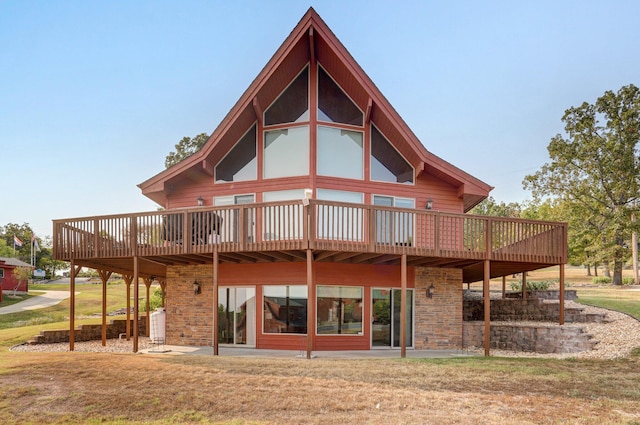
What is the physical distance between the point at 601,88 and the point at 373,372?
93.8ft

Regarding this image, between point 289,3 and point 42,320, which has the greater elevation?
point 289,3

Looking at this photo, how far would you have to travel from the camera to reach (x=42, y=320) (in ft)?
79.2

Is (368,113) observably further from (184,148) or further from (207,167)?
(184,148)

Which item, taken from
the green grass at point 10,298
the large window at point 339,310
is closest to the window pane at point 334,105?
the large window at point 339,310

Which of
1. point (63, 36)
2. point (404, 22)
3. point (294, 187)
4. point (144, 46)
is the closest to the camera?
point (294, 187)

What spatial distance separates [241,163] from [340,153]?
10.4ft

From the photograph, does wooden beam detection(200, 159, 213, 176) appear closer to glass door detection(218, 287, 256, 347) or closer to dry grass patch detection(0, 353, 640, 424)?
glass door detection(218, 287, 256, 347)

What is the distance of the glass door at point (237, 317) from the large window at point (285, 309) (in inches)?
17.9

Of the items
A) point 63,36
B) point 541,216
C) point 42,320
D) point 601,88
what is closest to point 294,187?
point 63,36

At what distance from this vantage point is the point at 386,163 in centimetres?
1509

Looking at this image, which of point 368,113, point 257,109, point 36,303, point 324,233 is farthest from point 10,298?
point 368,113

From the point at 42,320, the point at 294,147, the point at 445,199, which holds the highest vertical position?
the point at 294,147

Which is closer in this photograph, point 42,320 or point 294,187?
point 294,187

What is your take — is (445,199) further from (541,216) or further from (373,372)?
(541,216)
